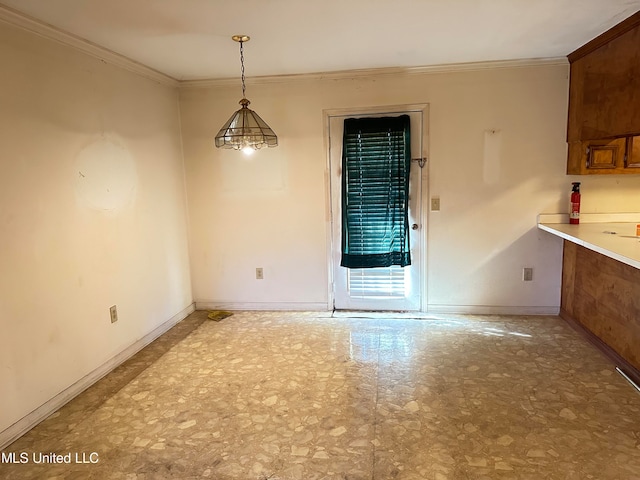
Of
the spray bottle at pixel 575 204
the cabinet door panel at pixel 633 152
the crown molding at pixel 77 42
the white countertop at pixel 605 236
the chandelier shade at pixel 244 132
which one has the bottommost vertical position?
the white countertop at pixel 605 236

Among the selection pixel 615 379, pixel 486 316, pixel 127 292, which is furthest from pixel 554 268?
pixel 127 292

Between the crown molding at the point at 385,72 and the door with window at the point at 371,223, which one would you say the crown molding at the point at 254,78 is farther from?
the door with window at the point at 371,223

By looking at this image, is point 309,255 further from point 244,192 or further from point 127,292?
point 127,292

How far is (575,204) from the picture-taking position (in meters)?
3.60

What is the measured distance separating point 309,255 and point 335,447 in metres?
2.19

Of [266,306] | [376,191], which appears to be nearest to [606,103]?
[376,191]

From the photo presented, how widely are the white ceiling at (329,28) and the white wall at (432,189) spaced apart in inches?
12.4

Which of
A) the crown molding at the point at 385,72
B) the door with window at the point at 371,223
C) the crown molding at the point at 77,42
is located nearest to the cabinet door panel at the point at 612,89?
the crown molding at the point at 385,72

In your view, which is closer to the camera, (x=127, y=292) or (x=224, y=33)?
(x=224, y=33)

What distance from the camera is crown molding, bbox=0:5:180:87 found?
2.29 meters

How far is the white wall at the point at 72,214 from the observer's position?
7.68 feet

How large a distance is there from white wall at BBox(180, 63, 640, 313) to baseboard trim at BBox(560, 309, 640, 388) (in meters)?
0.26

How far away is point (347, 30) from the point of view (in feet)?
8.83

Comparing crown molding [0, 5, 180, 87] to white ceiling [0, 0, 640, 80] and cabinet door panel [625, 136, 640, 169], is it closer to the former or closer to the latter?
white ceiling [0, 0, 640, 80]
